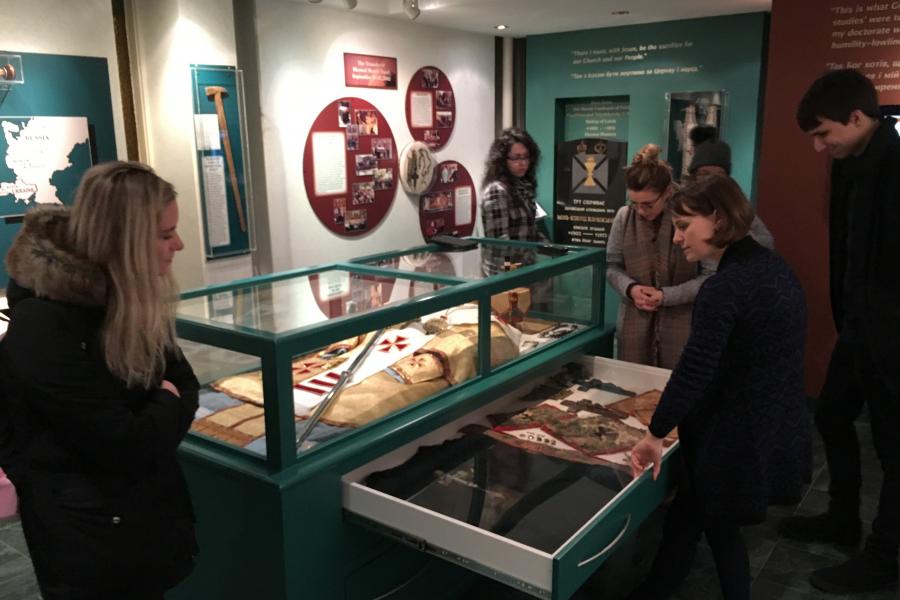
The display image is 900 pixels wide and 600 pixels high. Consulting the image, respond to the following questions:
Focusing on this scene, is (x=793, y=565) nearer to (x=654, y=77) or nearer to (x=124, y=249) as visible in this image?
(x=124, y=249)

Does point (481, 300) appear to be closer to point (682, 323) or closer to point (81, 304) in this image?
point (682, 323)

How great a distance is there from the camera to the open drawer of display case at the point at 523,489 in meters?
1.77

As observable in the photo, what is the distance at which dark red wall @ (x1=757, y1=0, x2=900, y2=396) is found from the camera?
13.1ft

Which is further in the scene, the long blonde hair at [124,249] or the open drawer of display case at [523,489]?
the open drawer of display case at [523,489]

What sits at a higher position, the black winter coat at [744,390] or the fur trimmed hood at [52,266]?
the fur trimmed hood at [52,266]

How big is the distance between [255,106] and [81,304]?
12.7 feet

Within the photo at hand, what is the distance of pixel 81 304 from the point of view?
1.44 m

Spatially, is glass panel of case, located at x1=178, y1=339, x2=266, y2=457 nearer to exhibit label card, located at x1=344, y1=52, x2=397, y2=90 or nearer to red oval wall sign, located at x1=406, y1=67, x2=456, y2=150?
exhibit label card, located at x1=344, y1=52, x2=397, y2=90

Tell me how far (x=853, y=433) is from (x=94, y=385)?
278 centimetres

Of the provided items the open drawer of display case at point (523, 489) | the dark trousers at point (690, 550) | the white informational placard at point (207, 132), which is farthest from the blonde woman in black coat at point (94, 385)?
the white informational placard at point (207, 132)

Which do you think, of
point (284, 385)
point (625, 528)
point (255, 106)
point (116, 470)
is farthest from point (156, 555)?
point (255, 106)

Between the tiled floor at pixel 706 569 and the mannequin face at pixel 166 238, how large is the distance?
1.76 m

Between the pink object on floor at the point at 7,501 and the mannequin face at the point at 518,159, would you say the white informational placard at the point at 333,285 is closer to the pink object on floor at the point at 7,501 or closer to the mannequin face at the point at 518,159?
the pink object on floor at the point at 7,501

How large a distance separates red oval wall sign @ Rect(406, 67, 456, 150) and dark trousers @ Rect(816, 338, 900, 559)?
4.19m
